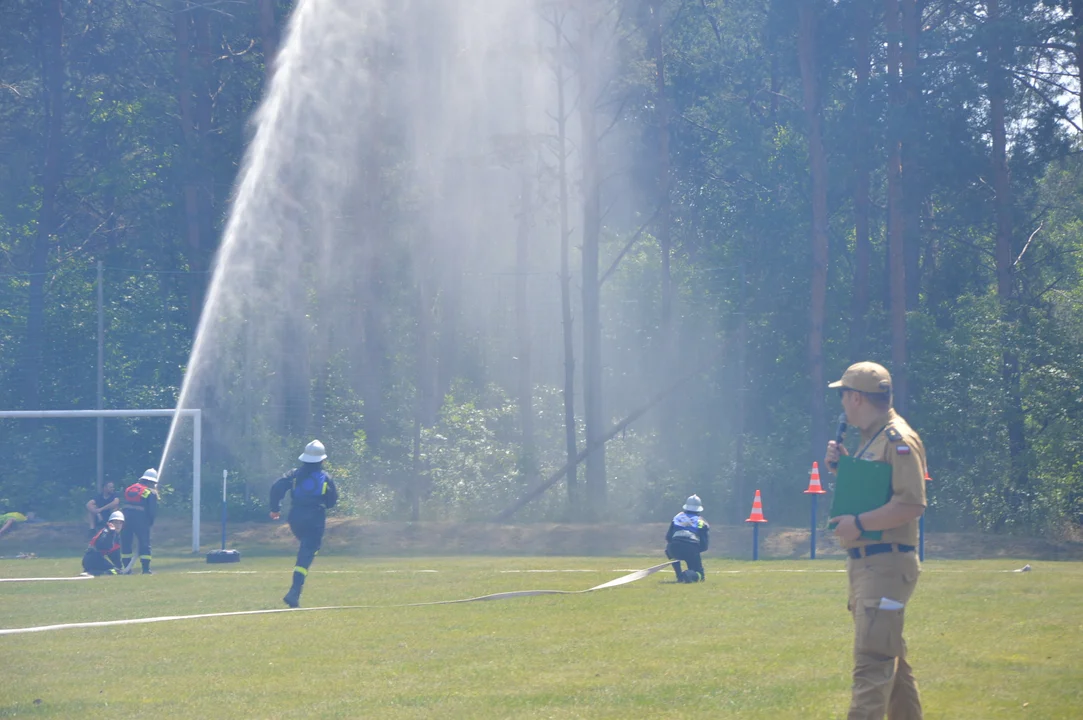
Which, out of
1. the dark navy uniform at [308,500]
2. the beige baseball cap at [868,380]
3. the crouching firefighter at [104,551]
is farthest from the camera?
the crouching firefighter at [104,551]

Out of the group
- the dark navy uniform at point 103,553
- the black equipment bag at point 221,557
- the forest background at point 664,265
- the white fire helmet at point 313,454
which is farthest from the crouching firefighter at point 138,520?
the forest background at point 664,265

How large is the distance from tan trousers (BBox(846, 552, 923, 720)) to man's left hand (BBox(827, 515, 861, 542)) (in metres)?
0.16

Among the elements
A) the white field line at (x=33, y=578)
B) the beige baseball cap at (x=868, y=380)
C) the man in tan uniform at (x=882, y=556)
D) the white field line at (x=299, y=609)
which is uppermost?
the beige baseball cap at (x=868, y=380)

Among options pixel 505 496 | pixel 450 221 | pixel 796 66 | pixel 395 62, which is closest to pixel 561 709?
pixel 505 496

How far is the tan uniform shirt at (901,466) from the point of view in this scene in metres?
6.29

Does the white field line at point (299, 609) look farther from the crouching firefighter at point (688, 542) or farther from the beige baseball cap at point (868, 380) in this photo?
the beige baseball cap at point (868, 380)

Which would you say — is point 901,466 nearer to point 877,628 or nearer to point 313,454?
point 877,628

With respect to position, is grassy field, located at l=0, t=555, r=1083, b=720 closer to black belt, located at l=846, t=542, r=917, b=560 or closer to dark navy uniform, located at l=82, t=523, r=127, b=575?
black belt, located at l=846, t=542, r=917, b=560

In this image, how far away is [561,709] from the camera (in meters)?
8.05

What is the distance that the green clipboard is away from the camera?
6.40 m

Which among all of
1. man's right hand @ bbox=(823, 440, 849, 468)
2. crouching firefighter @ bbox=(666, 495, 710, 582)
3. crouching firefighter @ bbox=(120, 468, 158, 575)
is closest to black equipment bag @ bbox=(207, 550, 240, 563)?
crouching firefighter @ bbox=(120, 468, 158, 575)

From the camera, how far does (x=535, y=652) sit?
10.4m

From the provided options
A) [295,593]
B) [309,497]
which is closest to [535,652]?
[295,593]

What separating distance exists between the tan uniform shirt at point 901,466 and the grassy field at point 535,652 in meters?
1.90
